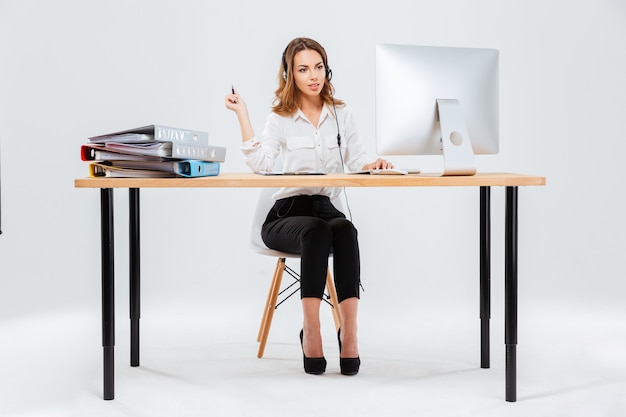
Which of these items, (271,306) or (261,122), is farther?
(261,122)

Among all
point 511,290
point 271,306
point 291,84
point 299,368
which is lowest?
point 299,368

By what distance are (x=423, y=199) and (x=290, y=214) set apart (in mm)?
1390

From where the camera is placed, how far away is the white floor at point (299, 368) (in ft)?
7.42

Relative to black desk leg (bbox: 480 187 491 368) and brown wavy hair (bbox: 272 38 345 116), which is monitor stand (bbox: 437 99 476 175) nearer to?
black desk leg (bbox: 480 187 491 368)

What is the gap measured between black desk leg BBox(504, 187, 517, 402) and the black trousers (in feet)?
1.58

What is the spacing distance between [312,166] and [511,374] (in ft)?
3.23

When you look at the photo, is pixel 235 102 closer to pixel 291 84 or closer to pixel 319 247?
pixel 291 84

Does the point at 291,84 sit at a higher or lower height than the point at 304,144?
higher

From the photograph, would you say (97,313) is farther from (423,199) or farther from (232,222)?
(423,199)

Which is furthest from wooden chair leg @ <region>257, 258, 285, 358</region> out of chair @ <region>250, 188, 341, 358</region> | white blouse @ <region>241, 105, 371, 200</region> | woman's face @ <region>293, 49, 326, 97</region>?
woman's face @ <region>293, 49, 326, 97</region>

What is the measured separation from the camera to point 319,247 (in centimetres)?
250

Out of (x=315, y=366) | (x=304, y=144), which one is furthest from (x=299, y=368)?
(x=304, y=144)

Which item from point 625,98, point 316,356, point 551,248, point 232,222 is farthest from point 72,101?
point 625,98

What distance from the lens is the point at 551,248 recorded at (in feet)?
12.9
